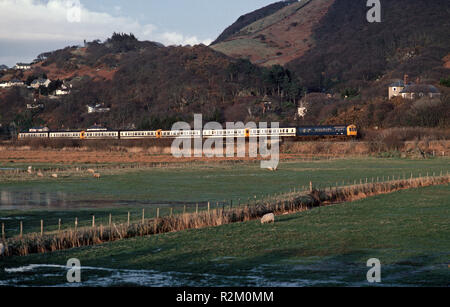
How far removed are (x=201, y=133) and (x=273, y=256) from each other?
78036mm

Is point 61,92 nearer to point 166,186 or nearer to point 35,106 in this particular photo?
point 35,106

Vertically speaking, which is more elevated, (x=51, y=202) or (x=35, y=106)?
(x=35, y=106)

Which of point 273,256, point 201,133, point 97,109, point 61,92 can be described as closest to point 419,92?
point 201,133

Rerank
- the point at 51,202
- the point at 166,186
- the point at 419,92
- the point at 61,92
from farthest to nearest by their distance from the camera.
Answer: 1. the point at 61,92
2. the point at 419,92
3. the point at 166,186
4. the point at 51,202

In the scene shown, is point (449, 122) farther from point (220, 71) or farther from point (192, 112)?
point (220, 71)

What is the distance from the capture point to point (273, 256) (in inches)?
825

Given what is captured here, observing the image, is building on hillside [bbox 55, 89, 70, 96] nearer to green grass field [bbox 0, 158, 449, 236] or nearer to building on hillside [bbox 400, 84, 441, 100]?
building on hillside [bbox 400, 84, 441, 100]

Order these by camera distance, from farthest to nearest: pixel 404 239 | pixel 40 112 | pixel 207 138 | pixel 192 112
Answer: pixel 40 112
pixel 192 112
pixel 207 138
pixel 404 239

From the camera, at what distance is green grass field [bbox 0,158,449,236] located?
107ft

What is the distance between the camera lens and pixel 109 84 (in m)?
191

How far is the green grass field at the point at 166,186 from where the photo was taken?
1283 inches

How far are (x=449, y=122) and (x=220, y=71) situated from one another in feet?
332

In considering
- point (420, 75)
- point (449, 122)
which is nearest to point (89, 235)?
point (449, 122)

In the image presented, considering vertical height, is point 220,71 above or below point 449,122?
above
